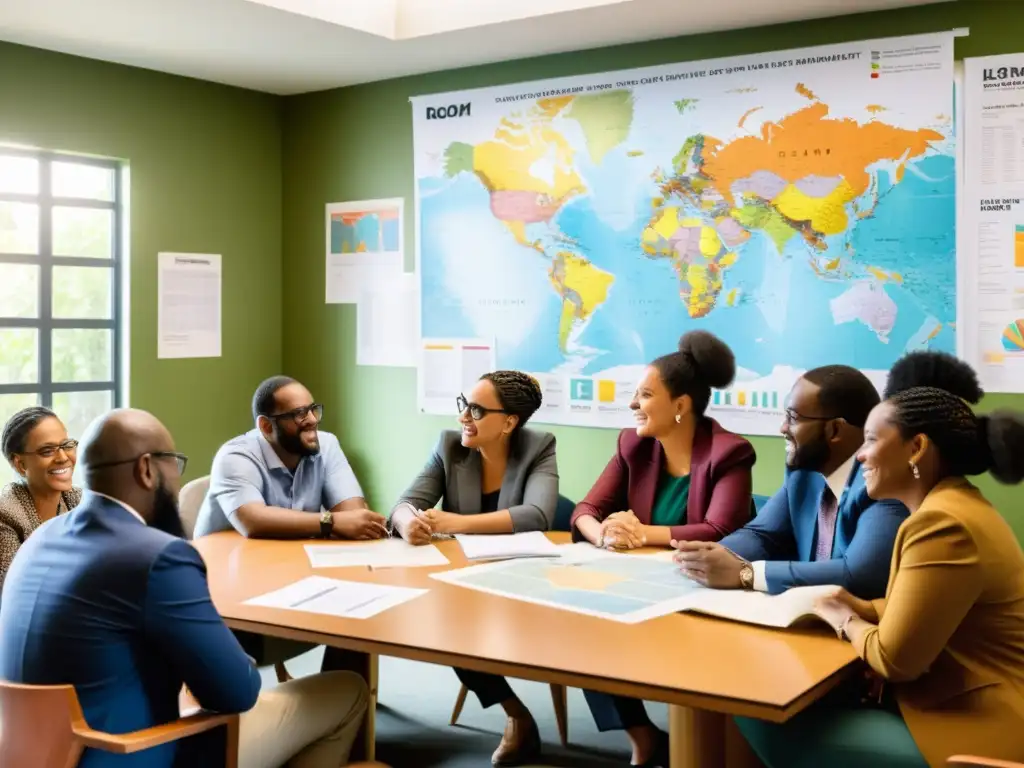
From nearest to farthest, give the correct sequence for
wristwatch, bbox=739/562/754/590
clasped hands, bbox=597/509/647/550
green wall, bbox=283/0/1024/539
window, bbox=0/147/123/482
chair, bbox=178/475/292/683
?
wristwatch, bbox=739/562/754/590, clasped hands, bbox=597/509/647/550, chair, bbox=178/475/292/683, window, bbox=0/147/123/482, green wall, bbox=283/0/1024/539

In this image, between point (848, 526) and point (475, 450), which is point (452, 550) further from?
point (848, 526)

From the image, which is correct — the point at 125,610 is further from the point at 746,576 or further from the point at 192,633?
the point at 746,576

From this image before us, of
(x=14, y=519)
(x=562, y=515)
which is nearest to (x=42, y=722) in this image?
(x=14, y=519)

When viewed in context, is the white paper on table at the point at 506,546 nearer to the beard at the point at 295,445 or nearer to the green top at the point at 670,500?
the green top at the point at 670,500

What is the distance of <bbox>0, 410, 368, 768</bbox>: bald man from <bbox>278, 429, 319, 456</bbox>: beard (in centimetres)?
146

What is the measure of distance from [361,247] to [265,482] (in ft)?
7.89

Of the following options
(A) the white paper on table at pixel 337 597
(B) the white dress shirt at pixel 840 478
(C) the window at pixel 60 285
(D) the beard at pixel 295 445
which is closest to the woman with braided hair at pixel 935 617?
(B) the white dress shirt at pixel 840 478

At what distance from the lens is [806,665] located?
222 cm

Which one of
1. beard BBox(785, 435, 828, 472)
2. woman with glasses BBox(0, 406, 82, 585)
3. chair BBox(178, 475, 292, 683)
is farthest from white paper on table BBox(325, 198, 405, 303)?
beard BBox(785, 435, 828, 472)

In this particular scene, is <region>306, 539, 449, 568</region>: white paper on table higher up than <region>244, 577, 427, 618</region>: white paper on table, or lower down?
higher up

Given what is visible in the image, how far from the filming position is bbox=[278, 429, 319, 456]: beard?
385cm

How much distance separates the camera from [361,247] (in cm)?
600

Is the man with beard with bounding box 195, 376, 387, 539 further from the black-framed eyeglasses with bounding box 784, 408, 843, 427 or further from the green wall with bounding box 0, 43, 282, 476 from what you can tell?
the green wall with bounding box 0, 43, 282, 476

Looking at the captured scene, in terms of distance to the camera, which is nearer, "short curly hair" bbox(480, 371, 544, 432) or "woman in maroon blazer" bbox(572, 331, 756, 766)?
"woman in maroon blazer" bbox(572, 331, 756, 766)
